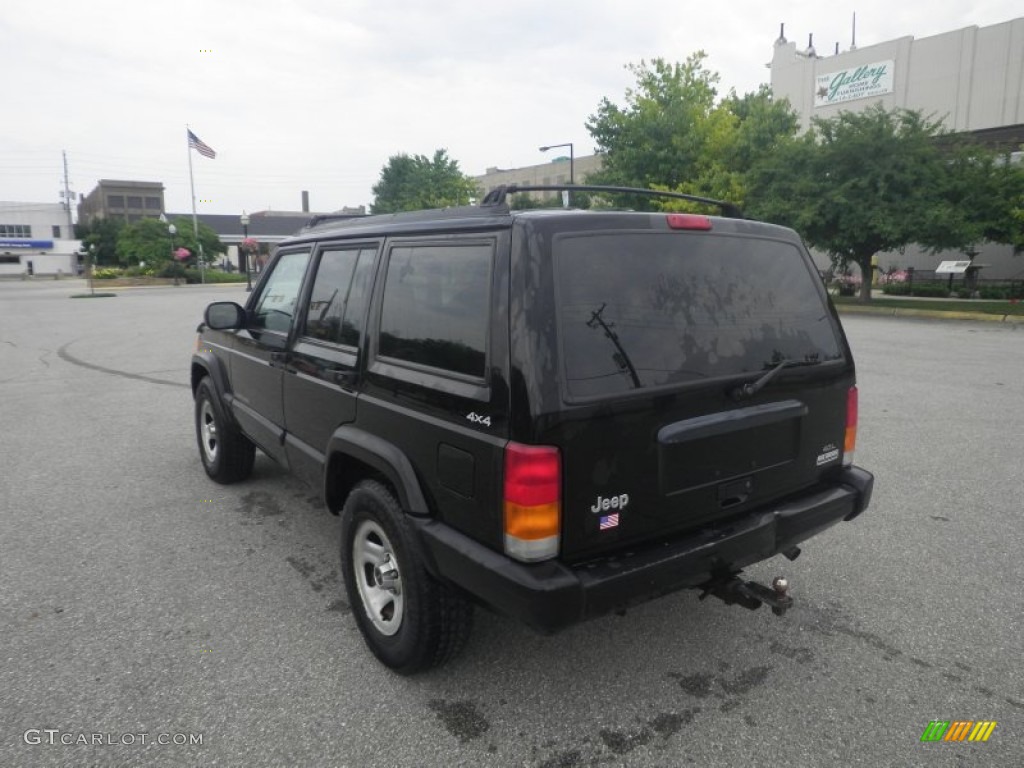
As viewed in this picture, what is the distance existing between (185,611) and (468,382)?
201 cm

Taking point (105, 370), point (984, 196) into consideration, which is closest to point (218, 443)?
point (105, 370)

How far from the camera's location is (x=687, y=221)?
Result: 267 cm

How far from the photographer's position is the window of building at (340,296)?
3.19 m

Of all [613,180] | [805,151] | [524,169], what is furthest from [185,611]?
[524,169]

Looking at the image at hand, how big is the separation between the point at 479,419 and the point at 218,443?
3.41 meters

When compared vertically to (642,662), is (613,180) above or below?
above

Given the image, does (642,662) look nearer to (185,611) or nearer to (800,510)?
(800,510)

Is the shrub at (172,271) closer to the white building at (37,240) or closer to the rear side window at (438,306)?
the white building at (37,240)

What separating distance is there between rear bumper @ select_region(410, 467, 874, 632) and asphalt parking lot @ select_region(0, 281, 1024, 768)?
522 millimetres

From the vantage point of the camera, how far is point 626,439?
93.4 inches

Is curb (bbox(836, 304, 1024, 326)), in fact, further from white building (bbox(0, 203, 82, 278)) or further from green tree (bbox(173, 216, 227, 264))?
white building (bbox(0, 203, 82, 278))

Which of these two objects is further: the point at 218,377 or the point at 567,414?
the point at 218,377

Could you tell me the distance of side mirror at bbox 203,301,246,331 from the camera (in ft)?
14.1

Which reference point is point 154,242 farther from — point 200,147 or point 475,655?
point 475,655
